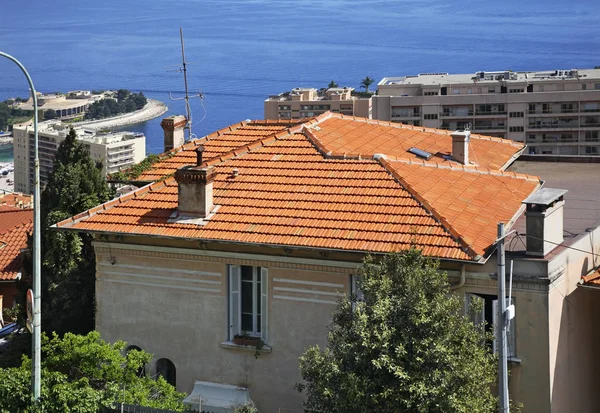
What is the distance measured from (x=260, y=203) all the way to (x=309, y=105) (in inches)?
5712

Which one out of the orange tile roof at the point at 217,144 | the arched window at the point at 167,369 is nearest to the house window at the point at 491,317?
the arched window at the point at 167,369

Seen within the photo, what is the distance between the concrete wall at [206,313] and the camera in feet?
57.0

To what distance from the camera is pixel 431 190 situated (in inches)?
717

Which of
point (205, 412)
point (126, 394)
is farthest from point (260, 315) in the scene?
point (126, 394)

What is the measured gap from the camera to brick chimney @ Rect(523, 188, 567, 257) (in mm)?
15711

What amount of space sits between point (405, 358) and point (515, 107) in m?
119

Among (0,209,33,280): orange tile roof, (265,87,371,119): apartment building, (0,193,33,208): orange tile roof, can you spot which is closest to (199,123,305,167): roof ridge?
(0,209,33,280): orange tile roof

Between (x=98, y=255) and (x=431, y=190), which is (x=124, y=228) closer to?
(x=98, y=255)

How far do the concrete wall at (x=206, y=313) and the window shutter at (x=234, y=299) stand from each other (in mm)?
A: 115

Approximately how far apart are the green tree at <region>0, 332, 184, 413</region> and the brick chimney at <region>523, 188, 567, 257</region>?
6.10 metres

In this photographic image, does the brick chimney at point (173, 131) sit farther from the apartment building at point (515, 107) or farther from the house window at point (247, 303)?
the apartment building at point (515, 107)

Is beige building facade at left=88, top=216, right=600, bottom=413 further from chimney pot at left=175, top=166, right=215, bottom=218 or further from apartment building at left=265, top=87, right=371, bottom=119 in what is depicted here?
apartment building at left=265, top=87, right=371, bottom=119

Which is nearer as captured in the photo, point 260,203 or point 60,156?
point 260,203

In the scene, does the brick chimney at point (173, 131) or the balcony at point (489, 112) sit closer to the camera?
the brick chimney at point (173, 131)
